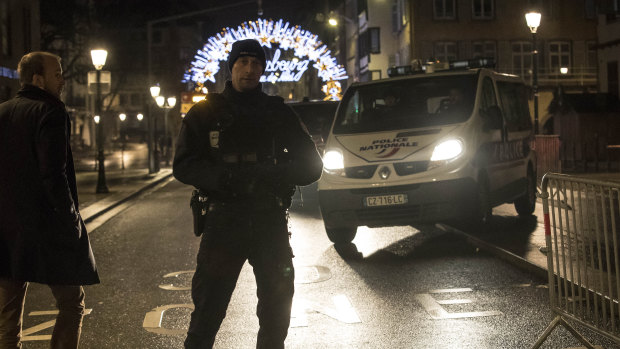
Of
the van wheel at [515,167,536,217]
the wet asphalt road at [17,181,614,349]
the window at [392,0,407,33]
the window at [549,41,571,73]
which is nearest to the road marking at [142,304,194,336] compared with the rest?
the wet asphalt road at [17,181,614,349]

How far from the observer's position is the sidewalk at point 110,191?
1849 cm

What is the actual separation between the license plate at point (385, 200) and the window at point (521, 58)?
39228mm

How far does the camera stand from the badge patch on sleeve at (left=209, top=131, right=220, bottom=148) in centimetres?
433

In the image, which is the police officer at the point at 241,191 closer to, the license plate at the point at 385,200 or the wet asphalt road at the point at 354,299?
the wet asphalt road at the point at 354,299

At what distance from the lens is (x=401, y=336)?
628 centimetres

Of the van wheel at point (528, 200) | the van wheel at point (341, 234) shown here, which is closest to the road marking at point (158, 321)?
the van wheel at point (341, 234)

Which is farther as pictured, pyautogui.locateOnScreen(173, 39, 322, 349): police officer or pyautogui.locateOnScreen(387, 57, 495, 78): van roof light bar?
pyautogui.locateOnScreen(387, 57, 495, 78): van roof light bar

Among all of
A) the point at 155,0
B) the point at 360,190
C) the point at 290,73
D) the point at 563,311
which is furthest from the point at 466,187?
the point at 155,0

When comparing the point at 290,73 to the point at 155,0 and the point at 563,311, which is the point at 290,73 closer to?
the point at 563,311

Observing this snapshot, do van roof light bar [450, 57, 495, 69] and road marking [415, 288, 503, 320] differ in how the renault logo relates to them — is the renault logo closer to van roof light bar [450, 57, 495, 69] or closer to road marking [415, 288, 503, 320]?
road marking [415, 288, 503, 320]

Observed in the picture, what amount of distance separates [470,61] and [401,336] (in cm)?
832

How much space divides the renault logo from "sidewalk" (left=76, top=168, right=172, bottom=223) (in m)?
7.49

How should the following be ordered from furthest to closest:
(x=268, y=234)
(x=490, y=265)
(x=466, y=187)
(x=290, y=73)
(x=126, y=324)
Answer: (x=290, y=73)
(x=466, y=187)
(x=490, y=265)
(x=126, y=324)
(x=268, y=234)

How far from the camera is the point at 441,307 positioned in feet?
23.9
